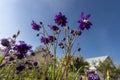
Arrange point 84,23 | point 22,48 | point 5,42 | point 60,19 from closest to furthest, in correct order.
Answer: point 5,42, point 22,48, point 84,23, point 60,19

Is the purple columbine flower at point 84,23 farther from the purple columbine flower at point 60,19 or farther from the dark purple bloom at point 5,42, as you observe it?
the dark purple bloom at point 5,42

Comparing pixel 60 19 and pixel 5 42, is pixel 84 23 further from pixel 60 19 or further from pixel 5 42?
pixel 5 42

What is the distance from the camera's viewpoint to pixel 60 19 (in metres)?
3.56

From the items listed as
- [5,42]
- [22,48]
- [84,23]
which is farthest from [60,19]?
[5,42]

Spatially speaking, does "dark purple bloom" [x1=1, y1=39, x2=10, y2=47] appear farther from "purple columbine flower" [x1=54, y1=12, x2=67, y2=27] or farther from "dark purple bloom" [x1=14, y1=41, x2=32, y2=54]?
"purple columbine flower" [x1=54, y1=12, x2=67, y2=27]

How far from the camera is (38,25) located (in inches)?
158

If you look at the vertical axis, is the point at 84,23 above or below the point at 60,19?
below

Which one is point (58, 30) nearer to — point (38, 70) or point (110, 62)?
point (38, 70)

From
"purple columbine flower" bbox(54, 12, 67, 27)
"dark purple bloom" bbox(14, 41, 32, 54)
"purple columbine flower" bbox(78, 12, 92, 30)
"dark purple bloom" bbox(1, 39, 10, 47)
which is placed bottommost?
"dark purple bloom" bbox(1, 39, 10, 47)

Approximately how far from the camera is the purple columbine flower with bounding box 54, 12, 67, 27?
3545mm

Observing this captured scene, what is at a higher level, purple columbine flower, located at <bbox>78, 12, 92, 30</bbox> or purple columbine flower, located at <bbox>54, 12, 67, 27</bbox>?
purple columbine flower, located at <bbox>54, 12, 67, 27</bbox>

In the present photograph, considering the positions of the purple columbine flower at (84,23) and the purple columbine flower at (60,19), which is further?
the purple columbine flower at (60,19)

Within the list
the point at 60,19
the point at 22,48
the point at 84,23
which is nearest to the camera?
the point at 22,48

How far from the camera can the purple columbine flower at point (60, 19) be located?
11.6 ft
